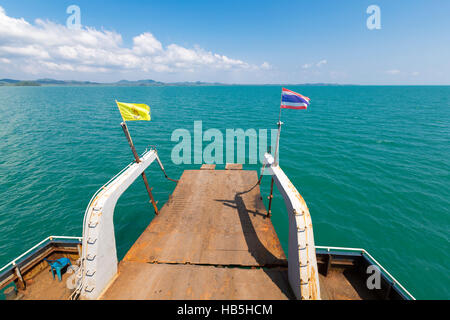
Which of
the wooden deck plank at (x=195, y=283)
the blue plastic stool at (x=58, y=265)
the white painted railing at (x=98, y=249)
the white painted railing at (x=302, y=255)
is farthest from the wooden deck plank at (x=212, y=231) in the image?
the blue plastic stool at (x=58, y=265)

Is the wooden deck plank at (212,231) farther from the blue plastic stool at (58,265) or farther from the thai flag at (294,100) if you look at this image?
the thai flag at (294,100)

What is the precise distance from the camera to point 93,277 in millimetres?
8648

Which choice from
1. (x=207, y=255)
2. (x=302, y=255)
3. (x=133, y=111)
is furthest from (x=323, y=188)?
(x=133, y=111)

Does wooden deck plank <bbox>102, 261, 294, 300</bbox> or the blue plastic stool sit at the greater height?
wooden deck plank <bbox>102, 261, 294, 300</bbox>

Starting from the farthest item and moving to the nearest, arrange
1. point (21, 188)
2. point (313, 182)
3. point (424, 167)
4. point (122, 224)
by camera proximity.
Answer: point (424, 167) < point (313, 182) < point (21, 188) < point (122, 224)

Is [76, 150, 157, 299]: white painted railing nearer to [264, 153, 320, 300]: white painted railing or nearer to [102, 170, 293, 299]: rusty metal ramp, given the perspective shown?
[102, 170, 293, 299]: rusty metal ramp

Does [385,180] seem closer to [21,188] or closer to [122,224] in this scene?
[122,224]

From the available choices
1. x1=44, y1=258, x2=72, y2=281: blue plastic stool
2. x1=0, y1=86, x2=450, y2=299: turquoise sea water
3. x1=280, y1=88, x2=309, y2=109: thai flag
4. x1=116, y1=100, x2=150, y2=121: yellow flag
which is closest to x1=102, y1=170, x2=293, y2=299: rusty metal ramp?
x1=44, y1=258, x2=72, y2=281: blue plastic stool

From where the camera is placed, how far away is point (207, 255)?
460 inches

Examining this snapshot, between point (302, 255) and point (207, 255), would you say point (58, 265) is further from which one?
point (302, 255)

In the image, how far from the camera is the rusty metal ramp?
365 inches

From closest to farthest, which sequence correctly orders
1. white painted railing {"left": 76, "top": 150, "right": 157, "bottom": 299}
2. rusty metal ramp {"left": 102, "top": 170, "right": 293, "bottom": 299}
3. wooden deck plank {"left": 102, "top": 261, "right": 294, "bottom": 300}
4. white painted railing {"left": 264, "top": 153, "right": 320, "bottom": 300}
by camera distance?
white painted railing {"left": 264, "top": 153, "right": 320, "bottom": 300} → white painted railing {"left": 76, "top": 150, "right": 157, "bottom": 299} → wooden deck plank {"left": 102, "top": 261, "right": 294, "bottom": 300} → rusty metal ramp {"left": 102, "top": 170, "right": 293, "bottom": 299}
